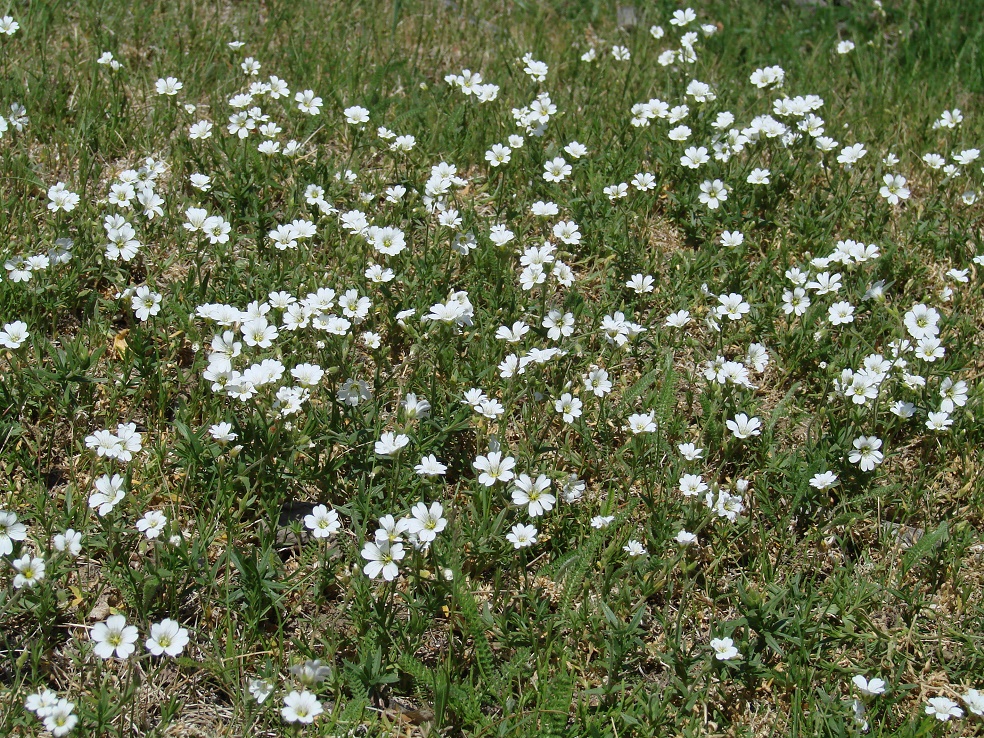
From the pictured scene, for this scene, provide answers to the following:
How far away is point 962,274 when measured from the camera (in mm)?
4301

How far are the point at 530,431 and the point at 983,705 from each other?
1.69 metres

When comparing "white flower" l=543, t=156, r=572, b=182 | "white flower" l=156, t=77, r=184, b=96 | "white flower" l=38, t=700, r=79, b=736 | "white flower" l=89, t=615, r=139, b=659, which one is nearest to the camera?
"white flower" l=38, t=700, r=79, b=736

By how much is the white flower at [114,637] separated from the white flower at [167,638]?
0.21 ft

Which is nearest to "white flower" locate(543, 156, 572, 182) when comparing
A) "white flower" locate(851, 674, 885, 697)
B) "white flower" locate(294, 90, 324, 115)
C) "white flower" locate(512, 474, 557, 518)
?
"white flower" locate(294, 90, 324, 115)

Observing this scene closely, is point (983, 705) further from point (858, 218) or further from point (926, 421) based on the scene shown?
point (858, 218)

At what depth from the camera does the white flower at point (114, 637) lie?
273 cm

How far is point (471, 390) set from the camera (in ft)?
11.7

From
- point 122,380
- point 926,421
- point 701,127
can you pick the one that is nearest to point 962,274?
point 926,421

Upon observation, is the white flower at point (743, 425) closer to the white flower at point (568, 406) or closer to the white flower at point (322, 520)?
the white flower at point (568, 406)

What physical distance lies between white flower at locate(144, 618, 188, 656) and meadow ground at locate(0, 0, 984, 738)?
17mm

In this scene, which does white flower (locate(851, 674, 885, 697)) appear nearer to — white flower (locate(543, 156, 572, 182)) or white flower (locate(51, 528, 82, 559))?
white flower (locate(51, 528, 82, 559))

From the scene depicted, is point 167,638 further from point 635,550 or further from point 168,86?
point 168,86

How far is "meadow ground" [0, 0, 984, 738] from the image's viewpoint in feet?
9.72

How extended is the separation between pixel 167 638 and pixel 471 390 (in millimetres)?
1335
